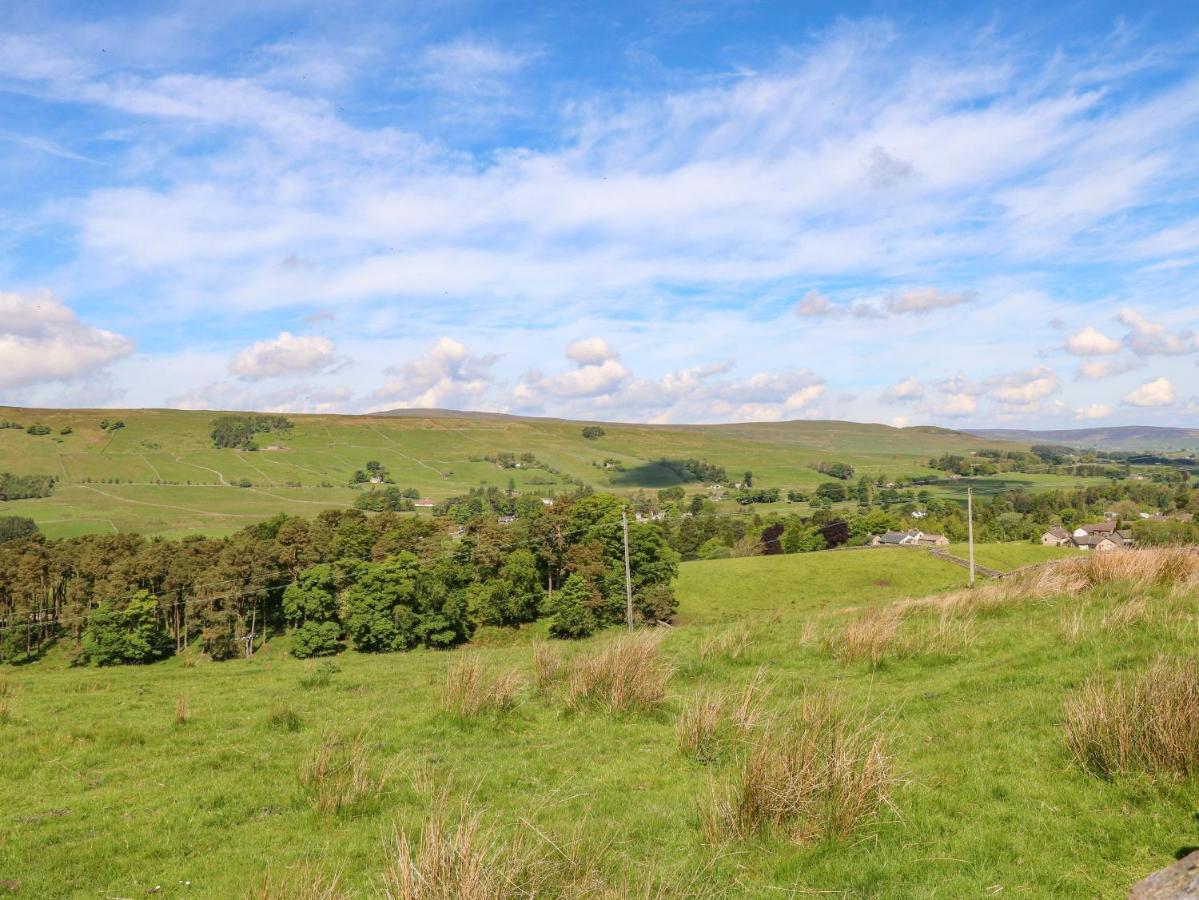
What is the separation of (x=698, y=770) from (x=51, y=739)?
10652mm

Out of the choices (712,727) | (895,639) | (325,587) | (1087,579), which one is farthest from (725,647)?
(325,587)

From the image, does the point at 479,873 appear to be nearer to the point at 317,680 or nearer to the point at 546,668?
the point at 546,668

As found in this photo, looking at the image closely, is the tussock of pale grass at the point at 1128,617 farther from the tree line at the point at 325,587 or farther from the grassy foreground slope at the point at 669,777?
the tree line at the point at 325,587

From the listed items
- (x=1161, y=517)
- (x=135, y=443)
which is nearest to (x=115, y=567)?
(x=1161, y=517)

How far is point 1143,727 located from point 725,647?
28.2ft

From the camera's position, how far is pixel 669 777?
7.96 m

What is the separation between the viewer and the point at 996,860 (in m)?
5.31

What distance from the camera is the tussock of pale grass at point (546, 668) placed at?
12.6 m

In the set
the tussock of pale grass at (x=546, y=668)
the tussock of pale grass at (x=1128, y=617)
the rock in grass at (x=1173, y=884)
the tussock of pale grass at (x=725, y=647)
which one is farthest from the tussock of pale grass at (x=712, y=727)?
the tussock of pale grass at (x=1128, y=617)

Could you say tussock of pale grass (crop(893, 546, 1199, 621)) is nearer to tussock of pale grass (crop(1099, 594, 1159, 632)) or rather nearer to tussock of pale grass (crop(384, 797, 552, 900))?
tussock of pale grass (crop(1099, 594, 1159, 632))

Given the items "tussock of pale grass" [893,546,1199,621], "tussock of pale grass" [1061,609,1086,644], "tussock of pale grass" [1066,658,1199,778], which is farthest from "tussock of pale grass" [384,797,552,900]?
"tussock of pale grass" [893,546,1199,621]

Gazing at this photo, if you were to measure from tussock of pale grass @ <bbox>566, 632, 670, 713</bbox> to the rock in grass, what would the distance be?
7.02 metres

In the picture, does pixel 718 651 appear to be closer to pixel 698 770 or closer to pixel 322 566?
pixel 698 770

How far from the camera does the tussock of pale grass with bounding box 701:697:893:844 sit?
19.6ft
